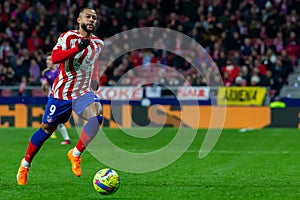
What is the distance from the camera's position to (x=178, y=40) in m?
26.9

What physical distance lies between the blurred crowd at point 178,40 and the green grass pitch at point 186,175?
7061 millimetres

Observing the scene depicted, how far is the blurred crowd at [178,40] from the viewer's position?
25281 mm

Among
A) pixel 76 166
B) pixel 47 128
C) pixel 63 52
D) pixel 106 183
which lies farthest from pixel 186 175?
pixel 63 52

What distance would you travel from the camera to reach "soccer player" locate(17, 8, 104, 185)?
34.9 ft

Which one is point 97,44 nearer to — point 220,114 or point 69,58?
point 69,58

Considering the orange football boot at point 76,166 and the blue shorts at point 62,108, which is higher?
the blue shorts at point 62,108

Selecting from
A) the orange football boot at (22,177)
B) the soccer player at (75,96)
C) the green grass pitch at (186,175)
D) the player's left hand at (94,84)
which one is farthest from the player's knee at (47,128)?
the player's left hand at (94,84)

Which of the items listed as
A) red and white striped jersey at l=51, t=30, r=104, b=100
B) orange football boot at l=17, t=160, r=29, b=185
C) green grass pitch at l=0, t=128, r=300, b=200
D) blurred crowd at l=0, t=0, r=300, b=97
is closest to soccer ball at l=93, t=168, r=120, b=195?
green grass pitch at l=0, t=128, r=300, b=200

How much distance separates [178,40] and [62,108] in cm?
1644

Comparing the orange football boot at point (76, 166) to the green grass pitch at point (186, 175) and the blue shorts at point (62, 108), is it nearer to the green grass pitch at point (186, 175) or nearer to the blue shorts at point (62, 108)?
the green grass pitch at point (186, 175)

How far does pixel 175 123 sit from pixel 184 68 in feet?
12.1

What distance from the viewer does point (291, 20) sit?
27.2 metres

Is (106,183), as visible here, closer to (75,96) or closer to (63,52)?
(75,96)

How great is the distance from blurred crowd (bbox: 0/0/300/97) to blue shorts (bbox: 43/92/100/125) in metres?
13.8
